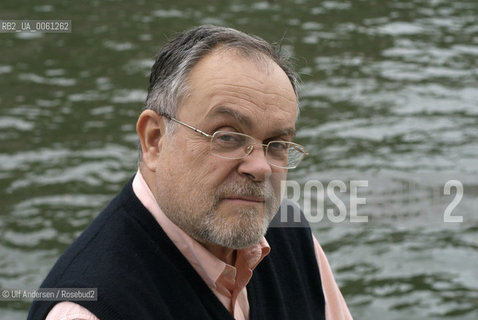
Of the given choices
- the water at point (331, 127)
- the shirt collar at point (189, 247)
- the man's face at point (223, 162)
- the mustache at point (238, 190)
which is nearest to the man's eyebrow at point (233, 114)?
the man's face at point (223, 162)

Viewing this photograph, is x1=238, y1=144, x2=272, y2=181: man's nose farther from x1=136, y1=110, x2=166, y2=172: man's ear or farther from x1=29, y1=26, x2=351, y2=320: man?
x1=136, y1=110, x2=166, y2=172: man's ear

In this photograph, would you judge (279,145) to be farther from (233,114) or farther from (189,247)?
(189,247)

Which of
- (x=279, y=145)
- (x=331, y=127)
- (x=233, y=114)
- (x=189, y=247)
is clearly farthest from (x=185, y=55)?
(x=331, y=127)

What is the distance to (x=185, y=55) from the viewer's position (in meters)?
2.17

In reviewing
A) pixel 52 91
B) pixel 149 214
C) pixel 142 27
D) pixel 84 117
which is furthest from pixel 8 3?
pixel 149 214

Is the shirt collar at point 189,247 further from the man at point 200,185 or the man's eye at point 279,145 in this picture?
the man's eye at point 279,145

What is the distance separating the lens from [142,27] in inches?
366

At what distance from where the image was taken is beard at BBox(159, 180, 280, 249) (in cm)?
209

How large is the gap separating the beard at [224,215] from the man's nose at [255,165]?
0.02 meters

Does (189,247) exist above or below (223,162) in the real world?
below

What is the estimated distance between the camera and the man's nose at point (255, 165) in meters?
2.10

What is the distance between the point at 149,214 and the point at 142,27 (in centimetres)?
739

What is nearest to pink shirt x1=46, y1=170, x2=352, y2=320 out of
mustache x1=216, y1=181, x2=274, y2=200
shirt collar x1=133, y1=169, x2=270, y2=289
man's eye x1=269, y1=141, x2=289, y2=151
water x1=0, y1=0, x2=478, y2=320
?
shirt collar x1=133, y1=169, x2=270, y2=289

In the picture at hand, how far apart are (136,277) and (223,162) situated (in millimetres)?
370
